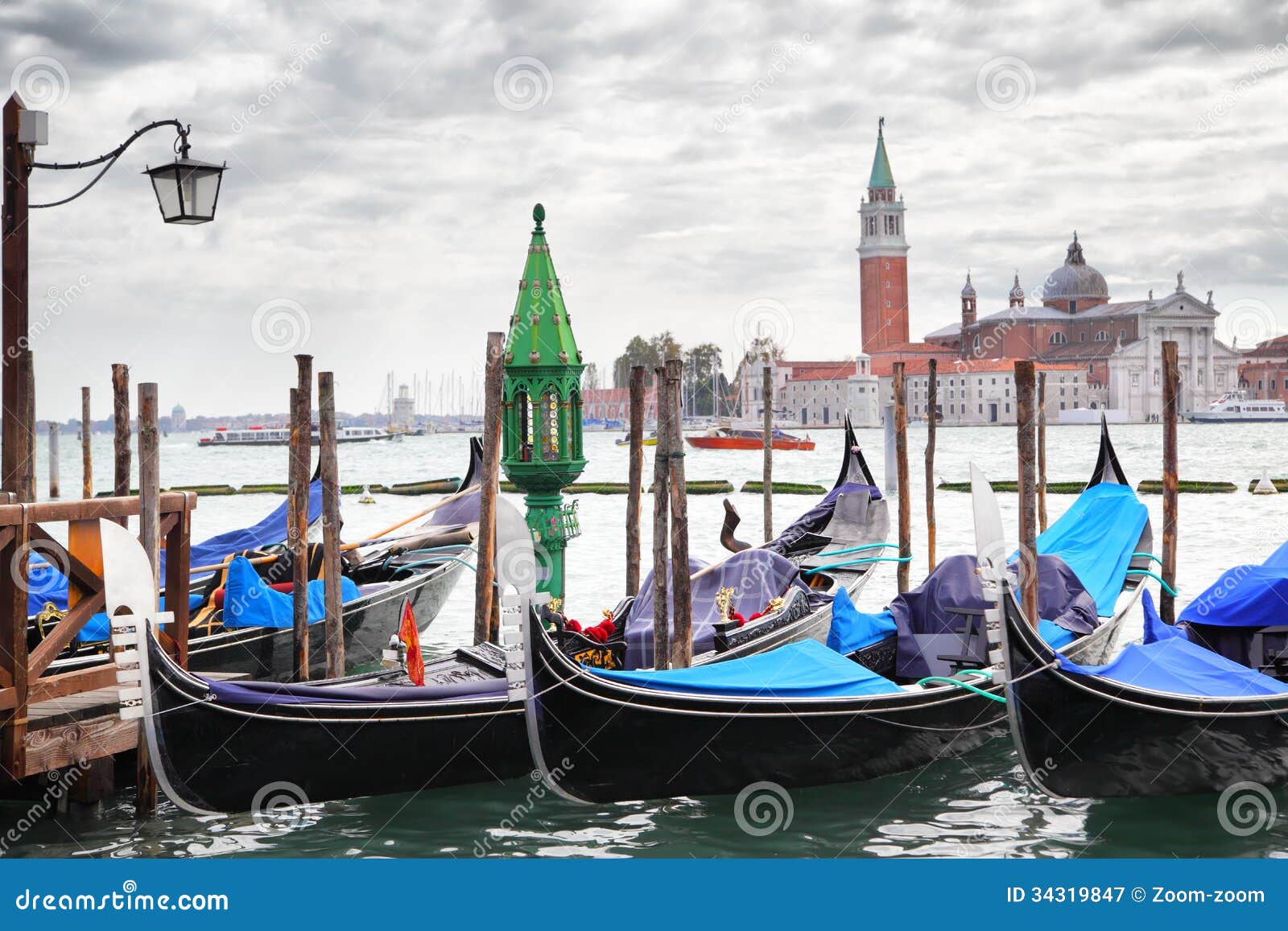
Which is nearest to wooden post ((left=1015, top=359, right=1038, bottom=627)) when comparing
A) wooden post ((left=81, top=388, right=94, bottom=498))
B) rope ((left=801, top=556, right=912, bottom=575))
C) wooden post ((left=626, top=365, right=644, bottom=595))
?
wooden post ((left=626, top=365, right=644, bottom=595))

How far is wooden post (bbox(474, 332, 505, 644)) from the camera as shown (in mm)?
6051

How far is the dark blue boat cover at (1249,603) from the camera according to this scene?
198 inches

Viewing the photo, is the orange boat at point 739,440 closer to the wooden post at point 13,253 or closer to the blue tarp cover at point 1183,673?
the blue tarp cover at point 1183,673

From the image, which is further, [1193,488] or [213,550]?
[1193,488]

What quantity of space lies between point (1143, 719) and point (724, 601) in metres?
2.24

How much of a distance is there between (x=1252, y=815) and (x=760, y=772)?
5.61 feet

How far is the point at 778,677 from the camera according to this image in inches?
184

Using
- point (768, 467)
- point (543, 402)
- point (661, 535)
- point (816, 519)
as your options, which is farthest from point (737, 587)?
point (768, 467)

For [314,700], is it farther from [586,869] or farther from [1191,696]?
[1191,696]

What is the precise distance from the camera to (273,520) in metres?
8.63

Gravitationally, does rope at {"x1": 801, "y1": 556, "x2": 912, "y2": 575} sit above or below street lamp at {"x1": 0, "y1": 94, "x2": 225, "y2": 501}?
below

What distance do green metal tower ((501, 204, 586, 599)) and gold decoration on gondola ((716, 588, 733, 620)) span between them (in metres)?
1.31

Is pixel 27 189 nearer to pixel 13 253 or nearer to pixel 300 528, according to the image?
pixel 13 253

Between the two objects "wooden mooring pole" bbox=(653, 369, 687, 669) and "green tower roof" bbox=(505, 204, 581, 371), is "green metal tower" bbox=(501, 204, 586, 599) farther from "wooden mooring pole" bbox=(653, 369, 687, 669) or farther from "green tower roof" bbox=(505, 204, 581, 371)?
"wooden mooring pole" bbox=(653, 369, 687, 669)
